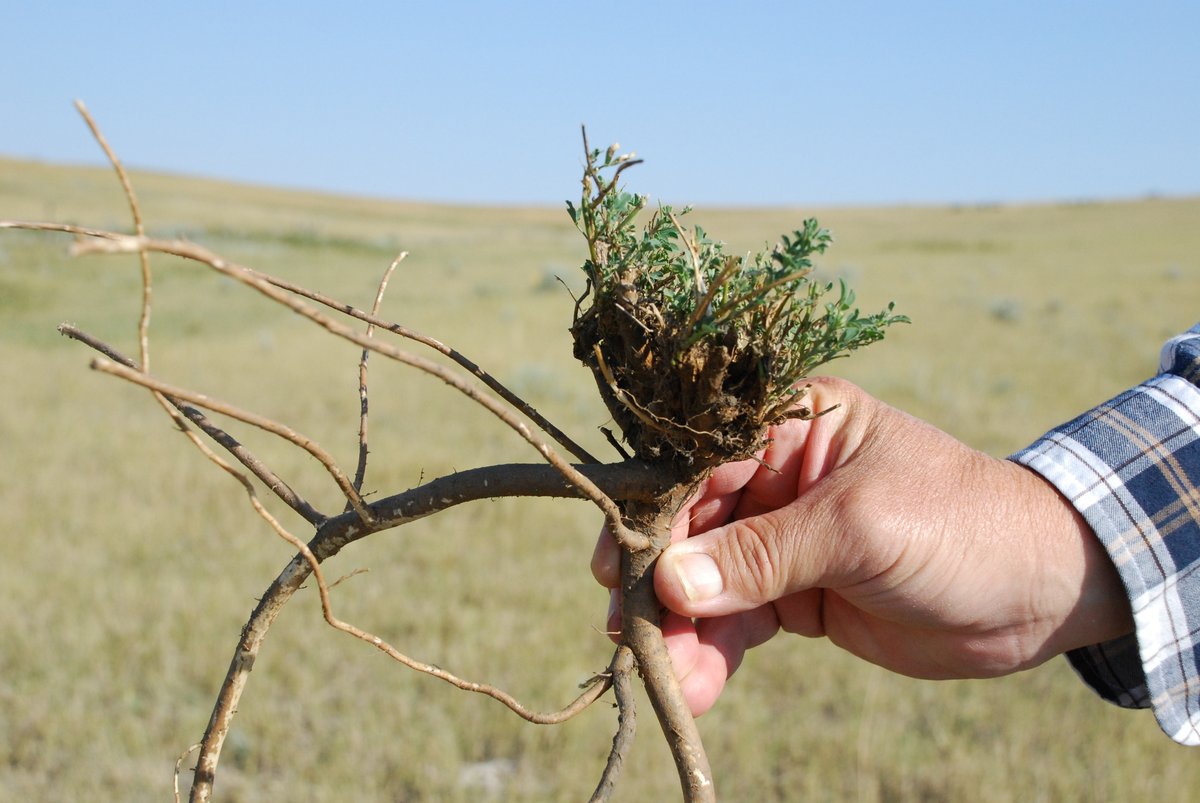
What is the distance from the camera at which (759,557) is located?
72.9 inches

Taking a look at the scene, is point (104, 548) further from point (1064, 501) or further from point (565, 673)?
point (1064, 501)

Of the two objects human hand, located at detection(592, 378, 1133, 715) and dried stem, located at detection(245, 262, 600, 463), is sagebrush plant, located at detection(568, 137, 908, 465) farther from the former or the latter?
human hand, located at detection(592, 378, 1133, 715)

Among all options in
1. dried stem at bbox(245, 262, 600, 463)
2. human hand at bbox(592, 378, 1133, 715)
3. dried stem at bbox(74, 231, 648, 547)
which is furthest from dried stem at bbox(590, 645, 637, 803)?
dried stem at bbox(245, 262, 600, 463)

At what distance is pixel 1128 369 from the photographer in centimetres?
1211

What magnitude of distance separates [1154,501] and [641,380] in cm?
136

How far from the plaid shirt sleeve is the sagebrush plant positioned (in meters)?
0.98

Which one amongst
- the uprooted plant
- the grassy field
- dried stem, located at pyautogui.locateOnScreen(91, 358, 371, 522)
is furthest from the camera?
the grassy field

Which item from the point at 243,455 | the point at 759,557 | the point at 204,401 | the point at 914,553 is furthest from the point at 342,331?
the point at 914,553

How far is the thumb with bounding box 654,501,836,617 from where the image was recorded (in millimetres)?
1797

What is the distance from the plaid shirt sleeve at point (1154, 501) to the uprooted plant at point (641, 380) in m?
0.91

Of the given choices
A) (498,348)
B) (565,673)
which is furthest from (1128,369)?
(565,673)

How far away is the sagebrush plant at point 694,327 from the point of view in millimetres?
1296

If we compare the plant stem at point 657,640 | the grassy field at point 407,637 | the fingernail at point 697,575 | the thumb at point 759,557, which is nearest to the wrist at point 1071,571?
the thumb at point 759,557

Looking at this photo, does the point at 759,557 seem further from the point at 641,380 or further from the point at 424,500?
the point at 424,500
